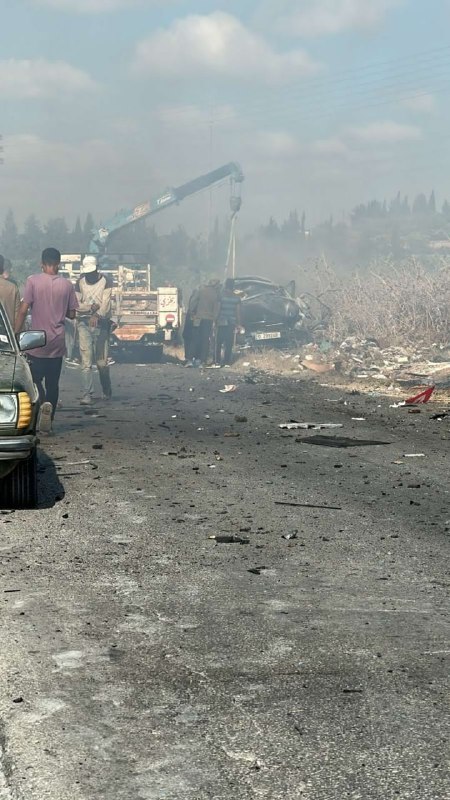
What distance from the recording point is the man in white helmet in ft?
49.3

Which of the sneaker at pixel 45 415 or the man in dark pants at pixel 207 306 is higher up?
the man in dark pants at pixel 207 306

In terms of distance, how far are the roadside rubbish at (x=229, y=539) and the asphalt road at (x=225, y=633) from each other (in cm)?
8

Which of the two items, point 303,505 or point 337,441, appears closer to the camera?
point 303,505

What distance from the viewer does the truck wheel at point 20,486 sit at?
7.26 m

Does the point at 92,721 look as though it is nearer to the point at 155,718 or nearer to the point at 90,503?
the point at 155,718

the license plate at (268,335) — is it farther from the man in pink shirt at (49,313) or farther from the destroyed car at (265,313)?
the man in pink shirt at (49,313)

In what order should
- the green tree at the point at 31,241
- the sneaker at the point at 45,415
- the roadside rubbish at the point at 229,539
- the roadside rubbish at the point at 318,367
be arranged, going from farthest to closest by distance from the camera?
the green tree at the point at 31,241 → the roadside rubbish at the point at 318,367 → the sneaker at the point at 45,415 → the roadside rubbish at the point at 229,539

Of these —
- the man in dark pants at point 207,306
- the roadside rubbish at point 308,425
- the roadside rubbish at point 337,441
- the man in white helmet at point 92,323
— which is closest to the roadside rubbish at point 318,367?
the man in dark pants at point 207,306

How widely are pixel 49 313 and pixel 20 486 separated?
524cm

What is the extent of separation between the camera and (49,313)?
40.3ft

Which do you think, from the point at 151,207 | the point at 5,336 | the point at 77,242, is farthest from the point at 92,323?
the point at 77,242

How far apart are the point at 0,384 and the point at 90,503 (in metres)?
1.18

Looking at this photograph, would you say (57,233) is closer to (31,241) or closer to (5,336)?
(31,241)

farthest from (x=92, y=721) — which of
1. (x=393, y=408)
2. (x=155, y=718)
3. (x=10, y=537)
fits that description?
(x=393, y=408)
